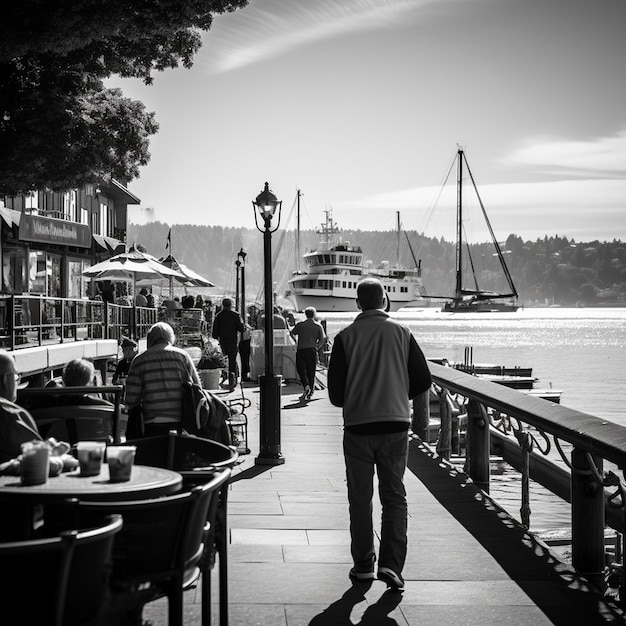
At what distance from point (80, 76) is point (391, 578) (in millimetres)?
9271

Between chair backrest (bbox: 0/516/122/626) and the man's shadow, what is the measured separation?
2104 mm

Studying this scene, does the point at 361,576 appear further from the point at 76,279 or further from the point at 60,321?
the point at 76,279

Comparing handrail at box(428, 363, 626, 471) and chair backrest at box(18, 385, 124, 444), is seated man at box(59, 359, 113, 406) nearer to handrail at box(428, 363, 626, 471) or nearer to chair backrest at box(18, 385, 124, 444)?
chair backrest at box(18, 385, 124, 444)

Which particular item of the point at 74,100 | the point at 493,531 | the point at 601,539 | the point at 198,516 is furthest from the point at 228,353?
the point at 198,516

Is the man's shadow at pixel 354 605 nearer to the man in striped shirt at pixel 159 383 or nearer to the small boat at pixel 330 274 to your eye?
the man in striped shirt at pixel 159 383

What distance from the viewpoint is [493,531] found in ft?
24.2

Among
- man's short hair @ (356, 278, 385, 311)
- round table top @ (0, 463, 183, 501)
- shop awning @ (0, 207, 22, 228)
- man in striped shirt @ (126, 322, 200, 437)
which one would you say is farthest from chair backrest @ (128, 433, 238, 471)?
shop awning @ (0, 207, 22, 228)

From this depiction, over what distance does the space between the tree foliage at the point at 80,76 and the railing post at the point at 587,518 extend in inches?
234

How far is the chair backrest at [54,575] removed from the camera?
9.71 ft

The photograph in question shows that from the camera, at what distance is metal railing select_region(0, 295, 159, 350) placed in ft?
49.1

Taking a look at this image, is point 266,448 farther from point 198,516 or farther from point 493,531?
point 198,516

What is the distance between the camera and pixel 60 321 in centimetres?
1778

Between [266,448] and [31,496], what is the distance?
7.56 m

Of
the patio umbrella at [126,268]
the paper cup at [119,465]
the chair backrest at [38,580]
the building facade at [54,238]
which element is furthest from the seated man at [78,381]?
the patio umbrella at [126,268]
